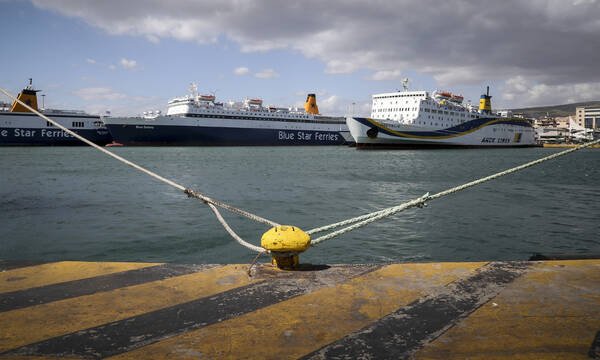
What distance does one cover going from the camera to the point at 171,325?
1.71m

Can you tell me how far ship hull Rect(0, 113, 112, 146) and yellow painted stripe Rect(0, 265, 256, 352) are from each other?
48.8 m

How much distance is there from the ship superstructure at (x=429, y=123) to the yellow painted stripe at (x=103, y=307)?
128ft

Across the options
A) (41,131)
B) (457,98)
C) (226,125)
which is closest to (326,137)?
(226,125)

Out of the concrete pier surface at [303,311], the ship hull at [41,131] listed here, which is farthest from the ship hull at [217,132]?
the concrete pier surface at [303,311]

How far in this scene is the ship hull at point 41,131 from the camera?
44.0 m

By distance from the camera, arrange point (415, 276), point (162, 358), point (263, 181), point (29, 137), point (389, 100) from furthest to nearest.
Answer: point (389, 100)
point (29, 137)
point (263, 181)
point (415, 276)
point (162, 358)

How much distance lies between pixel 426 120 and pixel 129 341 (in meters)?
48.0

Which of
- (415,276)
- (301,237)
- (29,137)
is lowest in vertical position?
(415,276)

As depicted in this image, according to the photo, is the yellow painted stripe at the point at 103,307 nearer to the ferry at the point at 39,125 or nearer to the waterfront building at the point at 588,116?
the ferry at the point at 39,125

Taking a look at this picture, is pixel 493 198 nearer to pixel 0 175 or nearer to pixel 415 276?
pixel 415 276

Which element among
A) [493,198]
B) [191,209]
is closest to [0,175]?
[191,209]

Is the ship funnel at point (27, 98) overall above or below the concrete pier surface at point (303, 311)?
above

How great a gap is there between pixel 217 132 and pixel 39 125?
2018 centimetres

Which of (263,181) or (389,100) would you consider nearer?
(263,181)
